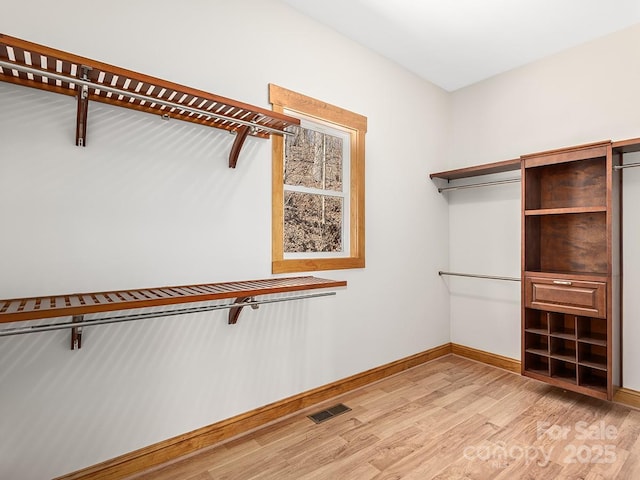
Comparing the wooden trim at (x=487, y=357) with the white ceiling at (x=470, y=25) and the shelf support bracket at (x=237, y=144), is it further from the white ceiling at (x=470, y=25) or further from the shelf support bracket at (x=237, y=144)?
the shelf support bracket at (x=237, y=144)

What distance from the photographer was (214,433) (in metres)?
1.96

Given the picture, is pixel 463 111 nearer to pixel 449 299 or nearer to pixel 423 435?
pixel 449 299

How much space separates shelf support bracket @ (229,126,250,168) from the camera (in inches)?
74.5

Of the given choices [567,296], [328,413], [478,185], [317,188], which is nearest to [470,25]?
[478,185]

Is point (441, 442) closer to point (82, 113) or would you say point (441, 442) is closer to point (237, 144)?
point (237, 144)

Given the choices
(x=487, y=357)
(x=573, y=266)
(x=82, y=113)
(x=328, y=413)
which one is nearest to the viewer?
(x=82, y=113)

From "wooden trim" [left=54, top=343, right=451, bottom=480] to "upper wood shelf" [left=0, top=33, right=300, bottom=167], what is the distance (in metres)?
1.48

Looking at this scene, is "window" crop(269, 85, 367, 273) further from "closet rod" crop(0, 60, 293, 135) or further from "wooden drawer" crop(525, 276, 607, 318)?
"wooden drawer" crop(525, 276, 607, 318)

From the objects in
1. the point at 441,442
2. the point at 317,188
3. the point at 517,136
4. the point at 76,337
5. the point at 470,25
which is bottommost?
the point at 441,442

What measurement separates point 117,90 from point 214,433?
5.81 feet

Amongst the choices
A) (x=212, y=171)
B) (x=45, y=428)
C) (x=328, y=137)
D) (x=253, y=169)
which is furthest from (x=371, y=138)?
(x=45, y=428)

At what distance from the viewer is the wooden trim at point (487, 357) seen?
3.06 meters

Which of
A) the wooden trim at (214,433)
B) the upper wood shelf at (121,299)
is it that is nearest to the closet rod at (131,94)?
the upper wood shelf at (121,299)

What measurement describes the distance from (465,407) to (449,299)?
1.32 m
